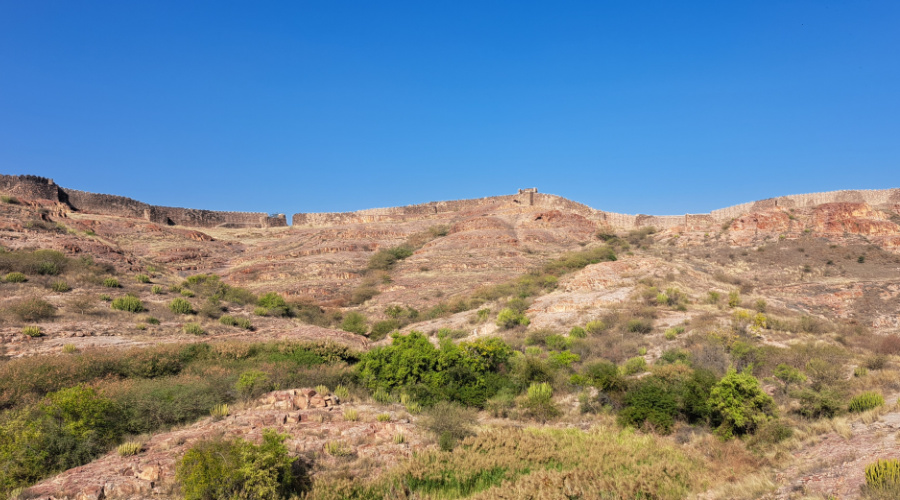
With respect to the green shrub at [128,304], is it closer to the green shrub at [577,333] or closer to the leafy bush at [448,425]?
the leafy bush at [448,425]

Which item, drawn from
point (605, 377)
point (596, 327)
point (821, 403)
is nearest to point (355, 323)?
point (596, 327)

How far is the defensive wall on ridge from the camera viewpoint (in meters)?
37.7

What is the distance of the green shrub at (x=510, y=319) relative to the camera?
19.1 m

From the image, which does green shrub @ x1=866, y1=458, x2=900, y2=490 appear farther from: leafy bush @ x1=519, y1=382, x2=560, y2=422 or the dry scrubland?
leafy bush @ x1=519, y1=382, x2=560, y2=422

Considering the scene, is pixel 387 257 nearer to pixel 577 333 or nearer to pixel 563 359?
pixel 577 333

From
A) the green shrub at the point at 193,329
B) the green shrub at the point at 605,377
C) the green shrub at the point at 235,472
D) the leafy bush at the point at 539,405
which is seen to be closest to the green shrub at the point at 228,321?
the green shrub at the point at 193,329

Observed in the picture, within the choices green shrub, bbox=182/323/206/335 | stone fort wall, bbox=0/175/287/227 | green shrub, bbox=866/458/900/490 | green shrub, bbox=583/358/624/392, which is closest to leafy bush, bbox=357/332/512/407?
green shrub, bbox=583/358/624/392

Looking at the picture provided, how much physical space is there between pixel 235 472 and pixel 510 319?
47.3ft

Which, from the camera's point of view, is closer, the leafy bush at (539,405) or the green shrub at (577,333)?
the leafy bush at (539,405)

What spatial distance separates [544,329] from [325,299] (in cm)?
1631

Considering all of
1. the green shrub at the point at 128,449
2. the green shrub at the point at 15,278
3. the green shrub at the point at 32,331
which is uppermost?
the green shrub at the point at 15,278

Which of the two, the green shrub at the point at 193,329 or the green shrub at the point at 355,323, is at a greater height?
the green shrub at the point at 193,329

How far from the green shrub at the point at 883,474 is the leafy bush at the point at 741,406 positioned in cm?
329

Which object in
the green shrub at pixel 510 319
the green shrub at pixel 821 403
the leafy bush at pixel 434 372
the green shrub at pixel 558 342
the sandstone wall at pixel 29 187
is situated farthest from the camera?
the sandstone wall at pixel 29 187
